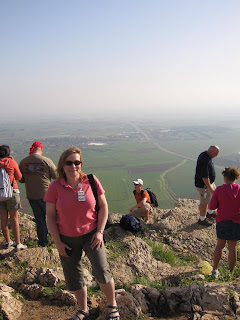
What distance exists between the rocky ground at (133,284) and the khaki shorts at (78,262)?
53cm

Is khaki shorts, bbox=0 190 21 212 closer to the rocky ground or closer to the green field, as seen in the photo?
the rocky ground

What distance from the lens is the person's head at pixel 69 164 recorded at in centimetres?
265

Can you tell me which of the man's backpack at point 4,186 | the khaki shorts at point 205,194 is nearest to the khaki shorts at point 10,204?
the man's backpack at point 4,186

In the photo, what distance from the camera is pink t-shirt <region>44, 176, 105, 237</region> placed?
8.36 feet

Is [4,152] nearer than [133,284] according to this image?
No

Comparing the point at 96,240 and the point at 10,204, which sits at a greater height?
the point at 96,240

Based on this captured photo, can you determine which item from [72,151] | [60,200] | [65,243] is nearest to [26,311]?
[65,243]

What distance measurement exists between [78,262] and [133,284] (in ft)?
4.41

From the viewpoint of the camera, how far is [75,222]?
2582 mm

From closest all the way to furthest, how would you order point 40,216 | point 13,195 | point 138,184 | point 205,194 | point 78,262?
point 78,262 < point 13,195 < point 40,216 < point 205,194 < point 138,184

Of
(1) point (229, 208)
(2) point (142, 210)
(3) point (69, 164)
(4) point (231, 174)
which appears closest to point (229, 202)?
(1) point (229, 208)

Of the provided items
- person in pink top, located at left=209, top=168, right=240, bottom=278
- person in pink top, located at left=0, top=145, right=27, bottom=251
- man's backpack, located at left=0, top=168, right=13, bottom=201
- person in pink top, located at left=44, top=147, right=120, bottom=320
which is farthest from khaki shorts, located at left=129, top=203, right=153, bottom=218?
person in pink top, located at left=44, top=147, right=120, bottom=320

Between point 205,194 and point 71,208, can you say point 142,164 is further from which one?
point 71,208

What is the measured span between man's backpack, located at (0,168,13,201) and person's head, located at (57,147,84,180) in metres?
2.04
